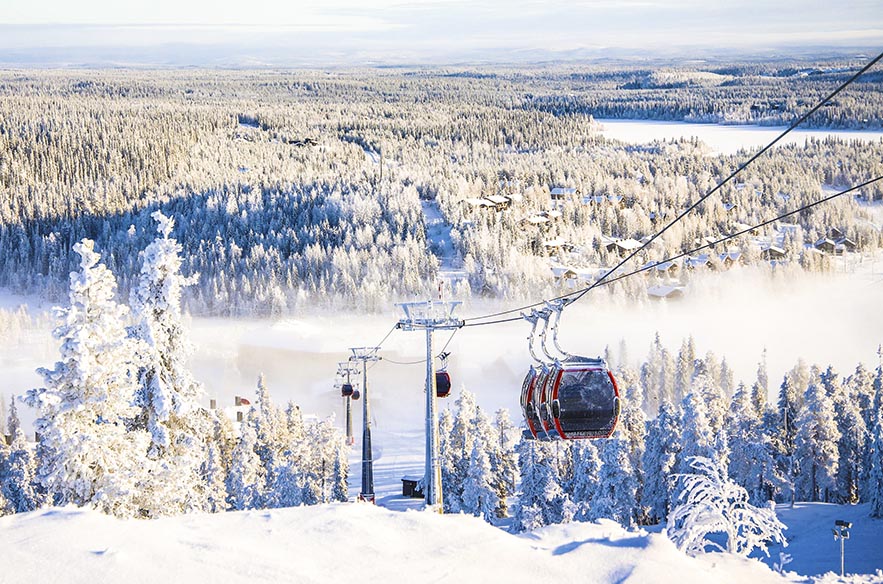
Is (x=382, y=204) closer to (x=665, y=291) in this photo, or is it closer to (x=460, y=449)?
(x=665, y=291)

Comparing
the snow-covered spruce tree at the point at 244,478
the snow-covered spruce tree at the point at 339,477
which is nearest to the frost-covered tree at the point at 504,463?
the snow-covered spruce tree at the point at 339,477

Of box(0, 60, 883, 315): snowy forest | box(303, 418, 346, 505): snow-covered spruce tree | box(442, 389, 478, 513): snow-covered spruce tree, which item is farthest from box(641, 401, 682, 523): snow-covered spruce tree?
box(0, 60, 883, 315): snowy forest

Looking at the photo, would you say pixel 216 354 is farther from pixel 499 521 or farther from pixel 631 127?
pixel 631 127

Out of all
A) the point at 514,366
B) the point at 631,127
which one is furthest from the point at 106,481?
the point at 631,127

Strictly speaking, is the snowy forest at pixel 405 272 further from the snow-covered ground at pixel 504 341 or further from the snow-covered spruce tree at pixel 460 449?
the snow-covered ground at pixel 504 341

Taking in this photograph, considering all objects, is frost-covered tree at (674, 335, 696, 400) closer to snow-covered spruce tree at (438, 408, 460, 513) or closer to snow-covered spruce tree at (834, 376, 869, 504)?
snow-covered spruce tree at (834, 376, 869, 504)
